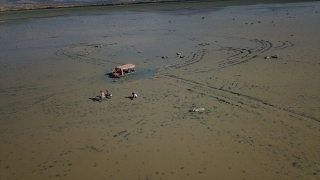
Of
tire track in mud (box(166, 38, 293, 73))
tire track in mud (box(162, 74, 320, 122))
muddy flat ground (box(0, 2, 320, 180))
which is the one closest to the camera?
muddy flat ground (box(0, 2, 320, 180))

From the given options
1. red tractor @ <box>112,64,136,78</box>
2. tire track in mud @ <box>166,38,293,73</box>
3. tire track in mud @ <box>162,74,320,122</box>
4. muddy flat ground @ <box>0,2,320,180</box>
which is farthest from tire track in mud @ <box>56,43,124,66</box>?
tire track in mud @ <box>162,74,320,122</box>

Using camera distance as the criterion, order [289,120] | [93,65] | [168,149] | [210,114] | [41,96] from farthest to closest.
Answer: [93,65]
[41,96]
[210,114]
[289,120]
[168,149]

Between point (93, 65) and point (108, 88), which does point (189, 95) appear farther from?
point (93, 65)

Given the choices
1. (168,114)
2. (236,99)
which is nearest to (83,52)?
(168,114)

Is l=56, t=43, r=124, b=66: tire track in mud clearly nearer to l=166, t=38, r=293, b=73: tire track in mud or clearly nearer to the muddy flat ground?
the muddy flat ground

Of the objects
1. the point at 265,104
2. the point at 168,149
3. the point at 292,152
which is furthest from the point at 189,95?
the point at 292,152
